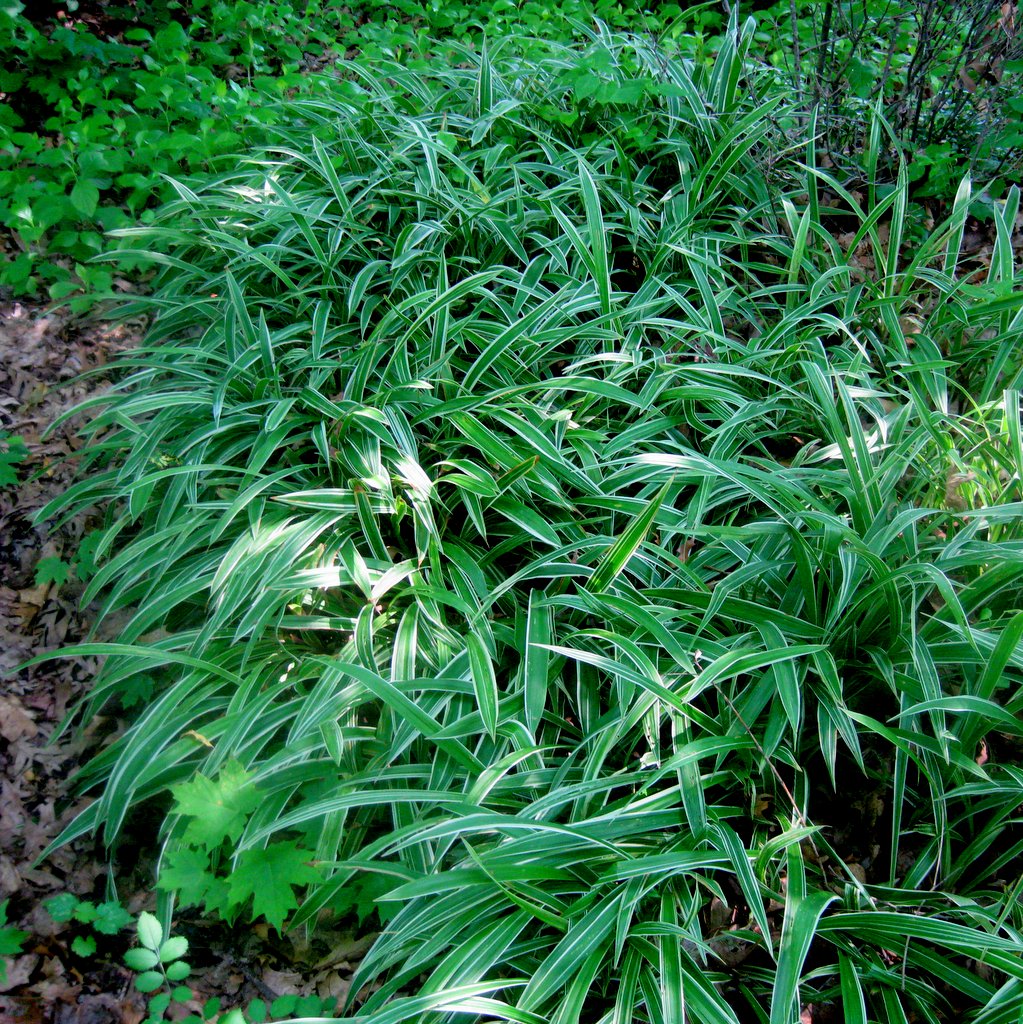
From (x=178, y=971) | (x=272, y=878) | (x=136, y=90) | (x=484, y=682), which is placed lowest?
(x=178, y=971)

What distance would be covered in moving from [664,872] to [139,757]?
3.74 feet

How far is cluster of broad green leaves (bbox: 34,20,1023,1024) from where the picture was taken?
5.13ft

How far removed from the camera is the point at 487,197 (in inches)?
113

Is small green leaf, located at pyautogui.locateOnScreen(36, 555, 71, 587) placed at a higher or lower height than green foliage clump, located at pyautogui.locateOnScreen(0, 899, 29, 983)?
higher

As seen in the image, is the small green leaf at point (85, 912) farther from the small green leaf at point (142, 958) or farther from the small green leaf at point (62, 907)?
the small green leaf at point (142, 958)

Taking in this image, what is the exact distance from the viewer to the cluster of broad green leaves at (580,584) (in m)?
1.56

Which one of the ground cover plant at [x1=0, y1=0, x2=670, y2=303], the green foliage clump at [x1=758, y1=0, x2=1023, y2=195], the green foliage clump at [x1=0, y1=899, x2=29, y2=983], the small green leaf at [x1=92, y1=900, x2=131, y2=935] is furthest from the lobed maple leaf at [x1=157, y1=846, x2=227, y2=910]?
the green foliage clump at [x1=758, y1=0, x2=1023, y2=195]

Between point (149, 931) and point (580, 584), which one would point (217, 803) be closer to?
point (149, 931)

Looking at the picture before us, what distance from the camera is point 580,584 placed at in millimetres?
2080

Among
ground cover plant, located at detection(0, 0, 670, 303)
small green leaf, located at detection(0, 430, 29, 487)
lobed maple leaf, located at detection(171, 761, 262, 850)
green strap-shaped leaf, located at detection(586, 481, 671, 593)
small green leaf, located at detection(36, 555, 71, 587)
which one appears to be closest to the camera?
lobed maple leaf, located at detection(171, 761, 262, 850)

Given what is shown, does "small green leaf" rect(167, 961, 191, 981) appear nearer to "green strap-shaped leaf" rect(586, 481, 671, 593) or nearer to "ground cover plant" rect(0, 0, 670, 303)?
"green strap-shaped leaf" rect(586, 481, 671, 593)

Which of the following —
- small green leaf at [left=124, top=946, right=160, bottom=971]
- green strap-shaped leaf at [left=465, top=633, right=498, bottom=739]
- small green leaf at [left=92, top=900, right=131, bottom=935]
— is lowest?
small green leaf at [left=92, top=900, right=131, bottom=935]

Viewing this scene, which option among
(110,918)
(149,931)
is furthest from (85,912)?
(149,931)

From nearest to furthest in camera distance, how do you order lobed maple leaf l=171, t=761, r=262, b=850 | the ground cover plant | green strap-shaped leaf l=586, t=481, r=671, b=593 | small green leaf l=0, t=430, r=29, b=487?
lobed maple leaf l=171, t=761, r=262, b=850
green strap-shaped leaf l=586, t=481, r=671, b=593
small green leaf l=0, t=430, r=29, b=487
the ground cover plant
